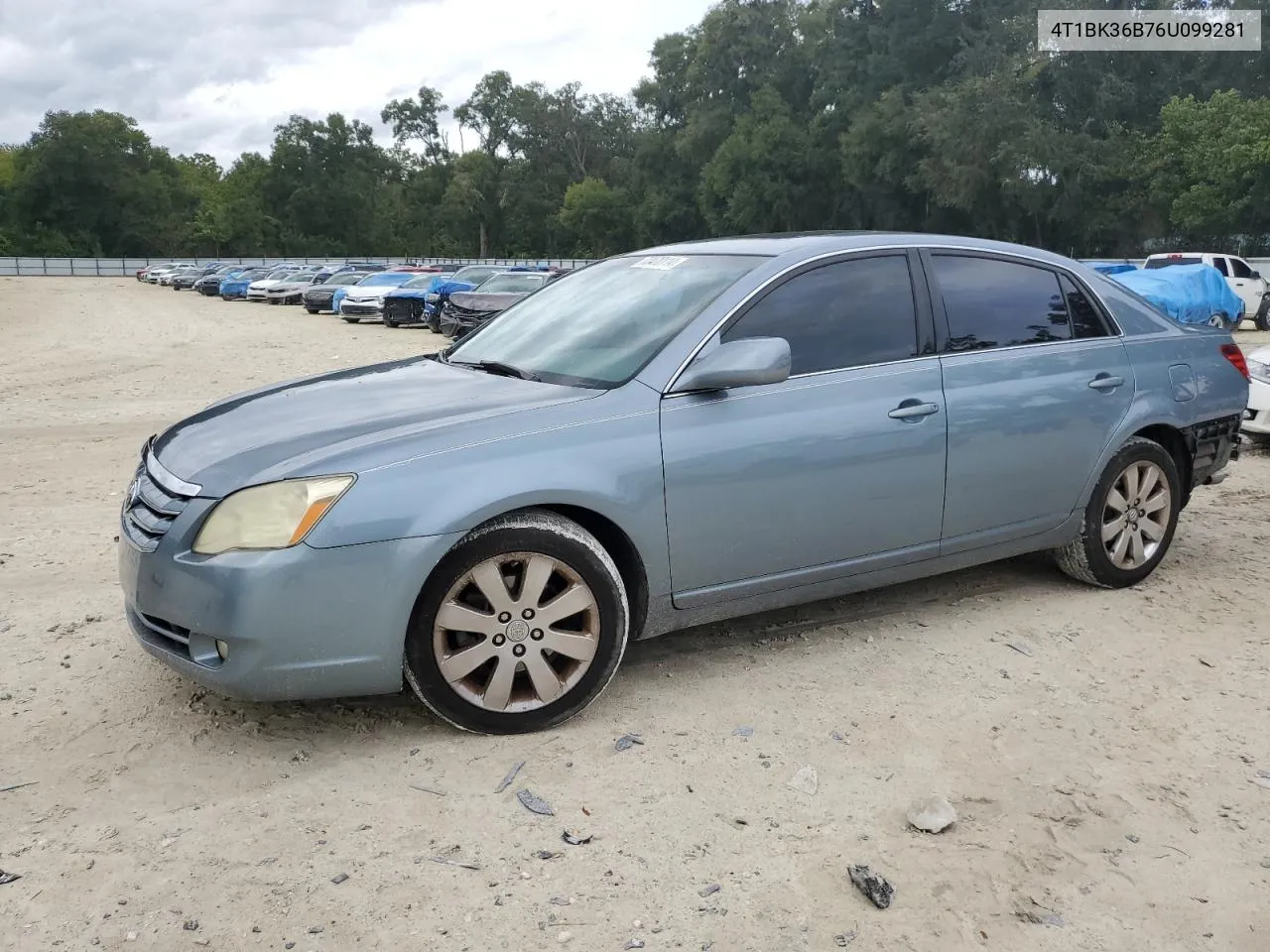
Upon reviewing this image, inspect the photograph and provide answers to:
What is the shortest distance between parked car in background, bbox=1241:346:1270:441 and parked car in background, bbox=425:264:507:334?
1741 centimetres

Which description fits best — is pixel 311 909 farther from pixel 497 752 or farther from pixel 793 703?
pixel 793 703

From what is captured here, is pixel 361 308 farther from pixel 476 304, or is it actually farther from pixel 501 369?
pixel 501 369

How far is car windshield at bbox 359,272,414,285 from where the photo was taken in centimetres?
3095

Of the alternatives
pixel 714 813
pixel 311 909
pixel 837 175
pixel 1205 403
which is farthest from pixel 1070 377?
pixel 837 175

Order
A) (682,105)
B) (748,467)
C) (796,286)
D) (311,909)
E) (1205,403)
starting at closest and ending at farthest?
(311,909) < (748,467) < (796,286) < (1205,403) < (682,105)

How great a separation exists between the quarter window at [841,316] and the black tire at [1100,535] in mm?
1289

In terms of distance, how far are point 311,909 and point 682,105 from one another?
87.4 meters

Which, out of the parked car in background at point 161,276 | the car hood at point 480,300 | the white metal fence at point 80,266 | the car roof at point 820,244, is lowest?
the car hood at point 480,300

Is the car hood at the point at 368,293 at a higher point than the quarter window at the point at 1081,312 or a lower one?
higher

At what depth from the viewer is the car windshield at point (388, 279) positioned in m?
31.0

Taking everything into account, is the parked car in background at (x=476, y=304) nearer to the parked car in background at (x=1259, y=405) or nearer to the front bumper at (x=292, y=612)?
the parked car in background at (x=1259, y=405)

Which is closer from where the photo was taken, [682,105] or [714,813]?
[714,813]

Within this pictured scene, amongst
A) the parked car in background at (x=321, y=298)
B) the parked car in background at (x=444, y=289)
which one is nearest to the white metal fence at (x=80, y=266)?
the parked car in background at (x=321, y=298)

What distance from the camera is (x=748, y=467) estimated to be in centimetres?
383
